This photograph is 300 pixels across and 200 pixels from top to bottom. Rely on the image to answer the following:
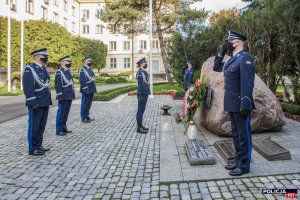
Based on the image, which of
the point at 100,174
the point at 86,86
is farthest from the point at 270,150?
the point at 86,86

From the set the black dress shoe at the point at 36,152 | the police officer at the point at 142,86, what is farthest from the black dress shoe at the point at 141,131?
the black dress shoe at the point at 36,152

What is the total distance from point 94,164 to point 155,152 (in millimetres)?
1369

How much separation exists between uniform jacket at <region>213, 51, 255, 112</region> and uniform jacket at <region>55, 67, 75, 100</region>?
5188 millimetres

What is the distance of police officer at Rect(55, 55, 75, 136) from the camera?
863 centimetres

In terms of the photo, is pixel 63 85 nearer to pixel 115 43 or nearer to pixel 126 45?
pixel 126 45

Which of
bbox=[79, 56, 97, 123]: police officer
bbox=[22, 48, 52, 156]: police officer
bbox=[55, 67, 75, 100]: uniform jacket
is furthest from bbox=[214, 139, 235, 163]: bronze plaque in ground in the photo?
bbox=[79, 56, 97, 123]: police officer

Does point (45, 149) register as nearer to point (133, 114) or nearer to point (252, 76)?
point (252, 76)

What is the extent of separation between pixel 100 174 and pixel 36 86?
265 cm

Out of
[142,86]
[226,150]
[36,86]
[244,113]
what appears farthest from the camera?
[142,86]

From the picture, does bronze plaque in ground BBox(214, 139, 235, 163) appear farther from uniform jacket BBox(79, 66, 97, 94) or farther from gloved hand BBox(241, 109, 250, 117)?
uniform jacket BBox(79, 66, 97, 94)

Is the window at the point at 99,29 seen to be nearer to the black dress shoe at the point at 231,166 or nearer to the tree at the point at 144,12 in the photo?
the tree at the point at 144,12

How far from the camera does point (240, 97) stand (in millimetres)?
4852

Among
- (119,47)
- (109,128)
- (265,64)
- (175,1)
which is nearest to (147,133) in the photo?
(109,128)

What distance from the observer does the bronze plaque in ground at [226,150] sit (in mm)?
5431
